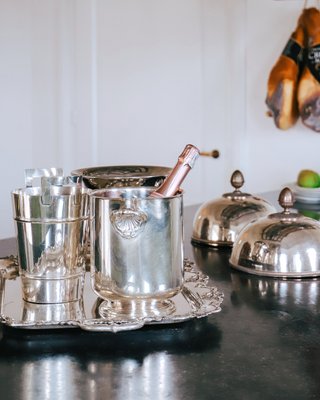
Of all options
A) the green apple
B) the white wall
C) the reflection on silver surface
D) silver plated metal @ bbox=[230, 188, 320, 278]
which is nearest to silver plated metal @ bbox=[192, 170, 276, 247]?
silver plated metal @ bbox=[230, 188, 320, 278]

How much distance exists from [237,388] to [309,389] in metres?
0.06

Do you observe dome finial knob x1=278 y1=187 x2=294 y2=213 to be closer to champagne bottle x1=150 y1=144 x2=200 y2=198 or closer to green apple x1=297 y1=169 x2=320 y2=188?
champagne bottle x1=150 y1=144 x2=200 y2=198

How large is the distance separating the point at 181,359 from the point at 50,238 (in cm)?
21

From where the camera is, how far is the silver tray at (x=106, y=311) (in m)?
0.70

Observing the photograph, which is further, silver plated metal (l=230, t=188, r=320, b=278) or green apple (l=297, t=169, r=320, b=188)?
green apple (l=297, t=169, r=320, b=188)

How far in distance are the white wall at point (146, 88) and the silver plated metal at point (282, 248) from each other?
5.42 ft

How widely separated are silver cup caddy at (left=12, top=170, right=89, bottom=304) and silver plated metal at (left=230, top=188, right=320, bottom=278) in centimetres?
29

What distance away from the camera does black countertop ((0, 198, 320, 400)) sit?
1.86 feet

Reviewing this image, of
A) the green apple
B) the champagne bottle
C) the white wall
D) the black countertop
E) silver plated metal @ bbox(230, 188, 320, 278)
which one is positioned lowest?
the black countertop

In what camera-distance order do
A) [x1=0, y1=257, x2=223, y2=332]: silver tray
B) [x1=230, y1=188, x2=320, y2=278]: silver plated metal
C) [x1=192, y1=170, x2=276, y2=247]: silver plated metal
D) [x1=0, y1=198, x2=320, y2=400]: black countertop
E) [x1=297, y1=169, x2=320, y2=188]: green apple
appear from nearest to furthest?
[x1=0, y1=198, x2=320, y2=400]: black countertop < [x1=0, y1=257, x2=223, y2=332]: silver tray < [x1=230, y1=188, x2=320, y2=278]: silver plated metal < [x1=192, y1=170, x2=276, y2=247]: silver plated metal < [x1=297, y1=169, x2=320, y2=188]: green apple

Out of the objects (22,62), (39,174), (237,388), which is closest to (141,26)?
(22,62)

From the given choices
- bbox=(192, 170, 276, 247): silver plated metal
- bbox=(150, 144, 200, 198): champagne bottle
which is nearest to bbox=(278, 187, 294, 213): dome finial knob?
bbox=(192, 170, 276, 247): silver plated metal

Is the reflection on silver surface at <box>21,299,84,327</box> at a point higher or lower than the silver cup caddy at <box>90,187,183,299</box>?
lower

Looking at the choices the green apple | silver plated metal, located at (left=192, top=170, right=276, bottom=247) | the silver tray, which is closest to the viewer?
the silver tray
